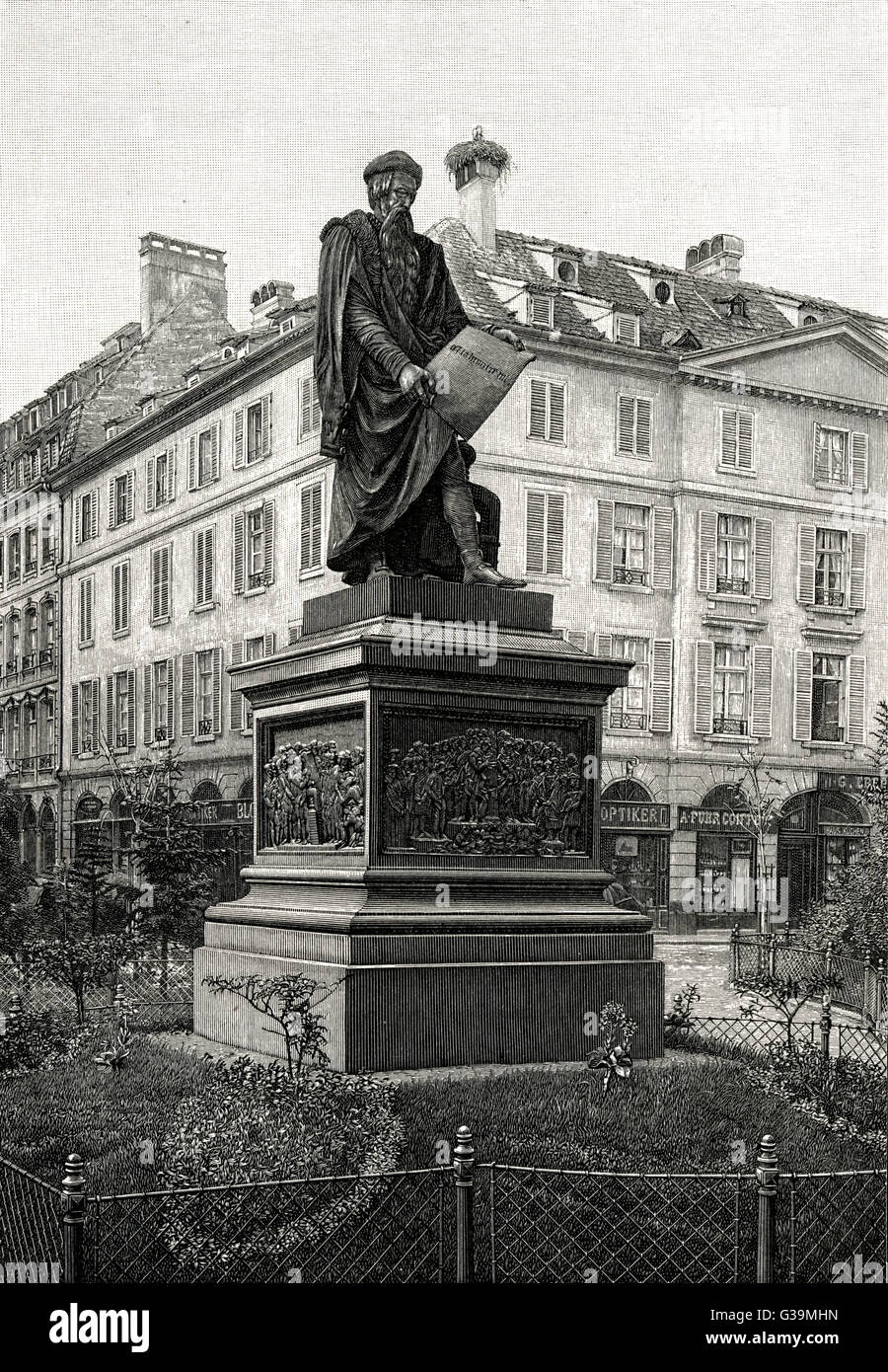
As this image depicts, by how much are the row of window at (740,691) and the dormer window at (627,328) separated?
665cm

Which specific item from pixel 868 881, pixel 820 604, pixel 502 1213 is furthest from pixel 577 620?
pixel 502 1213

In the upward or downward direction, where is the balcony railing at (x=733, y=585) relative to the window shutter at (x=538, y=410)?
downward

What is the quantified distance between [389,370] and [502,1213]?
6121mm

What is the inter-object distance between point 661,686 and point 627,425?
522cm

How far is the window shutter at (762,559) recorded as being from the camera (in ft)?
104

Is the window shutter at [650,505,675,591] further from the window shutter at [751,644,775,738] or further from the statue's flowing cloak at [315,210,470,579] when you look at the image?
the statue's flowing cloak at [315,210,470,579]

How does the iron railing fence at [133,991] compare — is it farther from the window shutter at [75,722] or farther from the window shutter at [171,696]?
the window shutter at [75,722]

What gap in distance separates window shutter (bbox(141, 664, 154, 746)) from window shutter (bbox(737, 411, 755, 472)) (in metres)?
14.9

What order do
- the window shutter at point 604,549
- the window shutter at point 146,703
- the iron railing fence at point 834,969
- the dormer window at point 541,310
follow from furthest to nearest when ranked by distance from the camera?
the window shutter at point 146,703
the dormer window at point 541,310
the window shutter at point 604,549
the iron railing fence at point 834,969

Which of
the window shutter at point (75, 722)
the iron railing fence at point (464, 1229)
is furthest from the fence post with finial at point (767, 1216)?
the window shutter at point (75, 722)

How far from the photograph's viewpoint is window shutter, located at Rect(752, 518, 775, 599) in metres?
31.8

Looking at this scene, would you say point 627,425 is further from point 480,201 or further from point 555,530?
point 480,201

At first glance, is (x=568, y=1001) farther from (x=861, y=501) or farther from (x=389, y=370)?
(x=861, y=501)

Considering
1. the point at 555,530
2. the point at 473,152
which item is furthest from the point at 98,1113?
the point at 555,530
